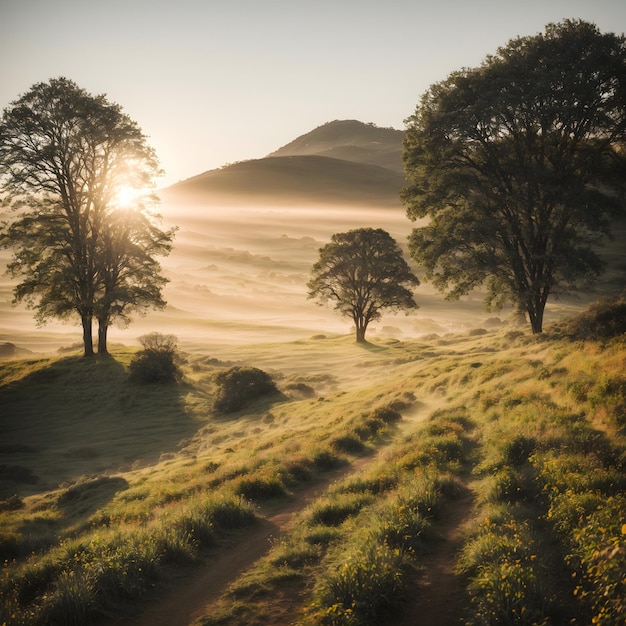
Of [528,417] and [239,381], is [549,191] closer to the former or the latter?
[528,417]

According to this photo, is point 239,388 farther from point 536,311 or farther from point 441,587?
point 441,587

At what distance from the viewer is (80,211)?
Answer: 35.9 metres

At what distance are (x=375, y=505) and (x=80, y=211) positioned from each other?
3358 centimetres

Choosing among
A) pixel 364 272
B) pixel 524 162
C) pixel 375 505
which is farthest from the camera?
pixel 364 272

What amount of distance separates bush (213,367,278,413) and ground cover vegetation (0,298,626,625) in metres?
4.47

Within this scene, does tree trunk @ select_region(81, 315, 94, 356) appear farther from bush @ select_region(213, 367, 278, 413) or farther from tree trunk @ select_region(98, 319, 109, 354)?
bush @ select_region(213, 367, 278, 413)

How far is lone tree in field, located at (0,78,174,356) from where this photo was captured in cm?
3262

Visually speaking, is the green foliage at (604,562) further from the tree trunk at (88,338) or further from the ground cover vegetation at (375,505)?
the tree trunk at (88,338)

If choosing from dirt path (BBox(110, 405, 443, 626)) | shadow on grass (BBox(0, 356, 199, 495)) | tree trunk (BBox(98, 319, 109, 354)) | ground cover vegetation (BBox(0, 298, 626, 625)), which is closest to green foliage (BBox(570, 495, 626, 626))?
ground cover vegetation (BBox(0, 298, 626, 625))

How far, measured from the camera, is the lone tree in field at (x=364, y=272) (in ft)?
165

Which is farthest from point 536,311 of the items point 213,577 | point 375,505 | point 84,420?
point 84,420

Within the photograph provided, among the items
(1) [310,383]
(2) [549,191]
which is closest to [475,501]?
(2) [549,191]

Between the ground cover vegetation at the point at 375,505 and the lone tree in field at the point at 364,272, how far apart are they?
83.4ft

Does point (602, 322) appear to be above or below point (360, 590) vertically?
above
